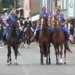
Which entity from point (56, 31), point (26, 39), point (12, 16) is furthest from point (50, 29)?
point (26, 39)

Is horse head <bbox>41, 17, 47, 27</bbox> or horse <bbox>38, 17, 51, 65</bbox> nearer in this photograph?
horse head <bbox>41, 17, 47, 27</bbox>

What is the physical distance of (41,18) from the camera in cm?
2044

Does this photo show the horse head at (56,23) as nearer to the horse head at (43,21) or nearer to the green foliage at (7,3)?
the horse head at (43,21)

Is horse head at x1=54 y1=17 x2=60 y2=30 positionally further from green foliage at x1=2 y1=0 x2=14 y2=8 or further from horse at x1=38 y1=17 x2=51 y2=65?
green foliage at x1=2 y1=0 x2=14 y2=8

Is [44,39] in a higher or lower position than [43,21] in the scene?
lower

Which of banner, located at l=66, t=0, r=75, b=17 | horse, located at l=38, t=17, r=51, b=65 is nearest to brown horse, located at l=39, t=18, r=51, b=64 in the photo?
horse, located at l=38, t=17, r=51, b=65

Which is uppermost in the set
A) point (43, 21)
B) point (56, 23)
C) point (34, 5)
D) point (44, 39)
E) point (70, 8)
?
point (43, 21)

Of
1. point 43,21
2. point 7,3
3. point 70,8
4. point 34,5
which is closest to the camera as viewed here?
point 43,21

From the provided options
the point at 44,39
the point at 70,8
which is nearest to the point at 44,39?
the point at 44,39

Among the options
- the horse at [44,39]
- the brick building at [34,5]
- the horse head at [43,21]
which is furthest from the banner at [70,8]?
the brick building at [34,5]

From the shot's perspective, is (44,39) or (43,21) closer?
(43,21)

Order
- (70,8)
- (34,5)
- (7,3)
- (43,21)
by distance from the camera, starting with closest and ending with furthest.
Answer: (43,21) < (70,8) < (34,5) < (7,3)

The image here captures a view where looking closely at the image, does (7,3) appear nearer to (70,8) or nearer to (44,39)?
(70,8)

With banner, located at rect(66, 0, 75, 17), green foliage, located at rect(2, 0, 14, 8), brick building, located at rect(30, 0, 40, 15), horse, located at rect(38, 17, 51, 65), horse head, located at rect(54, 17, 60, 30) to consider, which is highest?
horse head, located at rect(54, 17, 60, 30)
